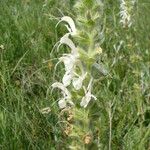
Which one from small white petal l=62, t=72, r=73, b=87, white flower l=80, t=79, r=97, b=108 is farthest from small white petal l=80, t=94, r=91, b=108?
small white petal l=62, t=72, r=73, b=87

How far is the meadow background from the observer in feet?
7.91

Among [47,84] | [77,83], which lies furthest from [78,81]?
[47,84]

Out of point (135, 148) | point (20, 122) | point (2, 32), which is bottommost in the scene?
point (135, 148)

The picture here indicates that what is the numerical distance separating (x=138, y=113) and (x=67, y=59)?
111 centimetres

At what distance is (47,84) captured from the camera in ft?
9.62

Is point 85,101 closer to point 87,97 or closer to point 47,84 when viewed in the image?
point 87,97

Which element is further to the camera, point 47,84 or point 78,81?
point 47,84

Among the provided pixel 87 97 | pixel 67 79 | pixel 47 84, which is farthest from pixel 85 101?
pixel 47 84

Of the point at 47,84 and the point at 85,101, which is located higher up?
the point at 85,101

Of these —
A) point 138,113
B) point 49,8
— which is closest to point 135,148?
point 138,113

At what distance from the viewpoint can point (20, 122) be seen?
2.39 meters

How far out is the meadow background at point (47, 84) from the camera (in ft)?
7.91

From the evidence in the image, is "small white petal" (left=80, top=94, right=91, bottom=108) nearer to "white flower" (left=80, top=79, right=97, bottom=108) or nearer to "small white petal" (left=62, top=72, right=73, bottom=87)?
"white flower" (left=80, top=79, right=97, bottom=108)

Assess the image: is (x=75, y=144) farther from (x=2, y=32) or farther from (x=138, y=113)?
(x=2, y=32)
